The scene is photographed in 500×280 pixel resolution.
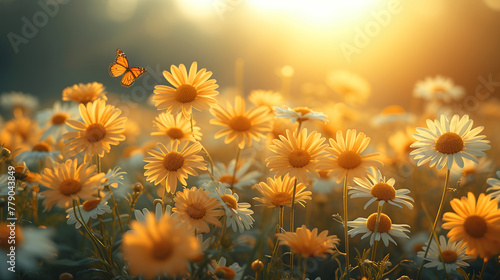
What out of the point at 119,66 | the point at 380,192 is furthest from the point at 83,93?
the point at 380,192

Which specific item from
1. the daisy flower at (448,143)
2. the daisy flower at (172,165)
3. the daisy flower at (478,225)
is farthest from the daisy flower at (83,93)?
the daisy flower at (478,225)

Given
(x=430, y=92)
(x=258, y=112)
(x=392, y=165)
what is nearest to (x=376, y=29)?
(x=430, y=92)

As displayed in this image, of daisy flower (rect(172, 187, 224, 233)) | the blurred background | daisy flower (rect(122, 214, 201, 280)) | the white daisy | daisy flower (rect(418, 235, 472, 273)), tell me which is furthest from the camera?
the blurred background

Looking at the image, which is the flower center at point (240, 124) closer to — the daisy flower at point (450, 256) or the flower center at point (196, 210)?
the flower center at point (196, 210)

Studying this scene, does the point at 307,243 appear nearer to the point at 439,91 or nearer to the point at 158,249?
the point at 158,249

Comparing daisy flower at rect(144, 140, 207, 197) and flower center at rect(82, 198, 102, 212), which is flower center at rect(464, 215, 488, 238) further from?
flower center at rect(82, 198, 102, 212)

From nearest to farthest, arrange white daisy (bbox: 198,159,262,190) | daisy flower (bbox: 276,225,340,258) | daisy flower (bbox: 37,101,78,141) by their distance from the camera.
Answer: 1. daisy flower (bbox: 276,225,340,258)
2. white daisy (bbox: 198,159,262,190)
3. daisy flower (bbox: 37,101,78,141)

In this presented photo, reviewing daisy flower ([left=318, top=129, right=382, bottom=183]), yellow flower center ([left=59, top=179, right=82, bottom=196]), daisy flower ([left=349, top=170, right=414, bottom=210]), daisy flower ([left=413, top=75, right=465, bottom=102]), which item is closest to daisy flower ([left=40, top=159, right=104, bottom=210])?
yellow flower center ([left=59, top=179, right=82, bottom=196])
